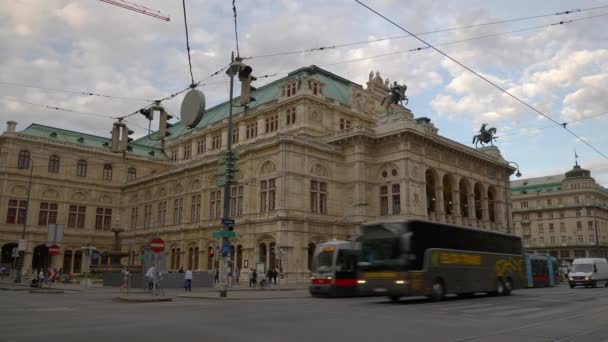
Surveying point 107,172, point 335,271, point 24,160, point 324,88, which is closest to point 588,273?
point 335,271

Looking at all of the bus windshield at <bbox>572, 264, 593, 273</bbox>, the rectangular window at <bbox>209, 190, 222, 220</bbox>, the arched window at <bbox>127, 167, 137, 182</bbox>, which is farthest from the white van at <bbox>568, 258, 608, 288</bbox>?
the arched window at <bbox>127, 167, 137, 182</bbox>

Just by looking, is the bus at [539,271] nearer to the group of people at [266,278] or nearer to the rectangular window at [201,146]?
the group of people at [266,278]

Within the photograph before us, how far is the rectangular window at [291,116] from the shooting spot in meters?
56.4

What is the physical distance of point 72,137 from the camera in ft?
235

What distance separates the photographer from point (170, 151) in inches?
3100

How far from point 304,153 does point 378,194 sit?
9587 mm

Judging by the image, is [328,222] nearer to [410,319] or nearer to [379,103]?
[379,103]

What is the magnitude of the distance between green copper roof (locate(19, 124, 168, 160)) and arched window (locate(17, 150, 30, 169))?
99.1 inches

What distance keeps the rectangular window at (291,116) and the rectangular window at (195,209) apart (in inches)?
556

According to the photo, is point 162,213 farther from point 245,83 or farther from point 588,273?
point 245,83

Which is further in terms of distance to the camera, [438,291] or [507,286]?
[507,286]

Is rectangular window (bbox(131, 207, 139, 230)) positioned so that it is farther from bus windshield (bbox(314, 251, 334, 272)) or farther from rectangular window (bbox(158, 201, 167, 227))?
bus windshield (bbox(314, 251, 334, 272))

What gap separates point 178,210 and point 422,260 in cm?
4611

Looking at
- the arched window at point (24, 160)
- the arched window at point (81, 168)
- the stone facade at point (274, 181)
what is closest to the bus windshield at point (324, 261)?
the stone facade at point (274, 181)
